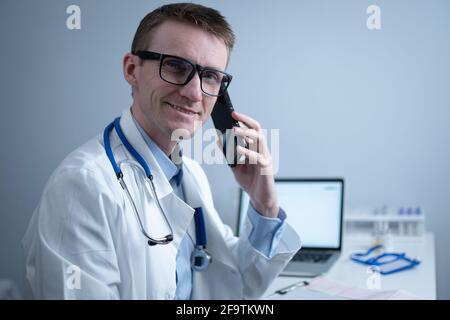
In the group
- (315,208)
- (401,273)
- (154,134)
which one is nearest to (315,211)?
(315,208)

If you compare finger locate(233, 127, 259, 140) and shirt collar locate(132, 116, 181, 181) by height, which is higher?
finger locate(233, 127, 259, 140)

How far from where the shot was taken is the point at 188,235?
2.71 ft

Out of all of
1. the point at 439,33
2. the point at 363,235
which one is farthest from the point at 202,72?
the point at 363,235

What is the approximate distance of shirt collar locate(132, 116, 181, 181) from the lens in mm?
736

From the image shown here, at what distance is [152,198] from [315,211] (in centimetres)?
84

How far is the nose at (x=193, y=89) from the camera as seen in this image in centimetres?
65

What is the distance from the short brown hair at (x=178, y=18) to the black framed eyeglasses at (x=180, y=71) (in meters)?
0.02

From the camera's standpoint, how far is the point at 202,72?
64 cm

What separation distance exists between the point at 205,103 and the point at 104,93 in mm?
162

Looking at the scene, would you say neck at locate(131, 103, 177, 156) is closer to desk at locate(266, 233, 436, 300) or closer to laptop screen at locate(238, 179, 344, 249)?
desk at locate(266, 233, 436, 300)

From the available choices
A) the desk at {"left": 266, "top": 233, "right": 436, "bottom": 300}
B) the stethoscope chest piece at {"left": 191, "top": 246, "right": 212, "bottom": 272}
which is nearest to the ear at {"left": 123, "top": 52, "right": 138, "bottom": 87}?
the stethoscope chest piece at {"left": 191, "top": 246, "right": 212, "bottom": 272}

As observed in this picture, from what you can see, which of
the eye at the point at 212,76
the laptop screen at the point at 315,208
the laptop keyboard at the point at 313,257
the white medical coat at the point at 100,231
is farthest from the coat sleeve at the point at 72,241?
the laptop screen at the point at 315,208

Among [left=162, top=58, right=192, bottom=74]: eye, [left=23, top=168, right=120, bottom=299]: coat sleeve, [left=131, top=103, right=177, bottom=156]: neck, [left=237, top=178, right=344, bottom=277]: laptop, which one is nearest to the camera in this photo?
[left=23, top=168, right=120, bottom=299]: coat sleeve

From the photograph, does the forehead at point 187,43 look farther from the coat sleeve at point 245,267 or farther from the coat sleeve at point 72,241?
the coat sleeve at point 245,267
